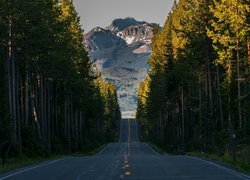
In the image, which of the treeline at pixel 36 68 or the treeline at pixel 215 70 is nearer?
the treeline at pixel 215 70

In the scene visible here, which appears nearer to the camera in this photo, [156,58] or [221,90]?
[221,90]

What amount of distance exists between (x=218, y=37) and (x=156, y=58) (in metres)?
51.5

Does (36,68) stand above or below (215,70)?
below

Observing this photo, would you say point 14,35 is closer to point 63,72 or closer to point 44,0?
point 44,0

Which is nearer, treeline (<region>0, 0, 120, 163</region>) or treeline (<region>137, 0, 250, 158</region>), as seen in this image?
treeline (<region>137, 0, 250, 158</region>)

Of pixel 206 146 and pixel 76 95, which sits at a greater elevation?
pixel 76 95

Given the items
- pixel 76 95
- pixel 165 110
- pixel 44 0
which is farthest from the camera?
pixel 165 110

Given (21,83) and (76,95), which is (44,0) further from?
(76,95)

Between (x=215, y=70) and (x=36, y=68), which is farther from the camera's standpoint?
(x=215, y=70)

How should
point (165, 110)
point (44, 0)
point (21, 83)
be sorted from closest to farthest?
point (44, 0), point (21, 83), point (165, 110)

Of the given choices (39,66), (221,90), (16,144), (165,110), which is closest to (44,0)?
(39,66)

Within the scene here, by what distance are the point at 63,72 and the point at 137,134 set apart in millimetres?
128682

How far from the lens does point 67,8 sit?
56438 mm

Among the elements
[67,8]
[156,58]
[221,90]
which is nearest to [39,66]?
[67,8]
